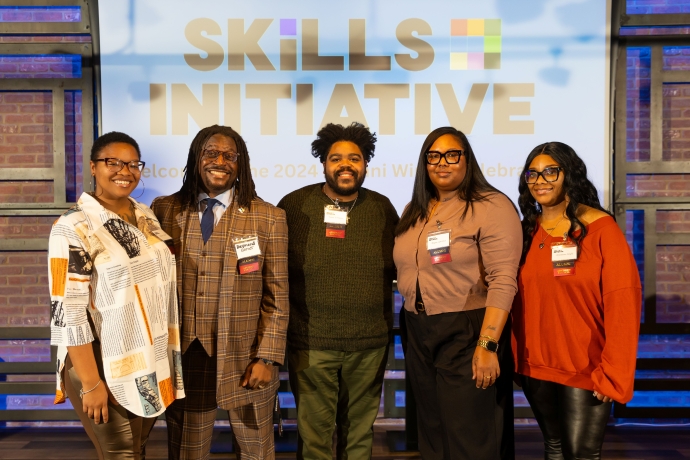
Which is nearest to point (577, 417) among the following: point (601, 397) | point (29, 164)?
point (601, 397)

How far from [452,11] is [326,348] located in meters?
2.69

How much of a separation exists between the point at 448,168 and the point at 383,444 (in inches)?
87.1

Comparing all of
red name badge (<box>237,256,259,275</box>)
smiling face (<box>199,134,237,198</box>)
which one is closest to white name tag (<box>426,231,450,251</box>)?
red name badge (<box>237,256,259,275</box>)

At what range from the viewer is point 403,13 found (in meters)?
3.75

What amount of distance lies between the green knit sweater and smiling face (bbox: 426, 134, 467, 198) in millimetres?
376

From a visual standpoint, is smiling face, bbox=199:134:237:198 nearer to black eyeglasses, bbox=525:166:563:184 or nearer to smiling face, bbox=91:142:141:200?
smiling face, bbox=91:142:141:200

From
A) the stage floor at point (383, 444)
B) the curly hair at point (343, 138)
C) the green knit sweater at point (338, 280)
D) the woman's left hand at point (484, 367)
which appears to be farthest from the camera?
the stage floor at point (383, 444)

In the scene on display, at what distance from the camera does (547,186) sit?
2.10 m

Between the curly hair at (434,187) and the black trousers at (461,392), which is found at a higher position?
the curly hair at (434,187)

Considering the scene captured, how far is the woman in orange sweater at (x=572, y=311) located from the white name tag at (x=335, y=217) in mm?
782

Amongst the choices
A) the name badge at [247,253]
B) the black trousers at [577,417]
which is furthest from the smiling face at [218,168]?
the black trousers at [577,417]

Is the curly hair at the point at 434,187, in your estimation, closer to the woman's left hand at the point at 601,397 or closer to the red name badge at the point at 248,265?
the red name badge at the point at 248,265

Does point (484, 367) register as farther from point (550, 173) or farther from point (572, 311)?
point (550, 173)

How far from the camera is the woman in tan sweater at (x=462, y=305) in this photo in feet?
6.63
